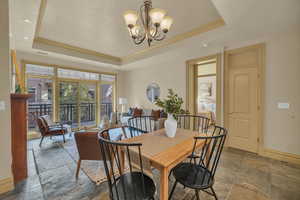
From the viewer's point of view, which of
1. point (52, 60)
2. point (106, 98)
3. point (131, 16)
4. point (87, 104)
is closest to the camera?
point (131, 16)

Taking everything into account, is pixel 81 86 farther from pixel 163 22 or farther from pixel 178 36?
pixel 163 22

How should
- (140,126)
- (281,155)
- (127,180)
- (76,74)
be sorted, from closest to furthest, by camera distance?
1. (127,180)
2. (281,155)
3. (140,126)
4. (76,74)

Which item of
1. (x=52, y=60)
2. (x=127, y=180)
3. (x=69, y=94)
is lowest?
(x=127, y=180)

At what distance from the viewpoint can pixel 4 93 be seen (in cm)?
179

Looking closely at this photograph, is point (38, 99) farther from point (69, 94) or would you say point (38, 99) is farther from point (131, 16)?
point (131, 16)

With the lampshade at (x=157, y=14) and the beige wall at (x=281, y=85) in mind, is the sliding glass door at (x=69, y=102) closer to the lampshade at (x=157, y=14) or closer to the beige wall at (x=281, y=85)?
the beige wall at (x=281, y=85)

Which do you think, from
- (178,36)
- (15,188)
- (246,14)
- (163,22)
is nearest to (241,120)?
(246,14)

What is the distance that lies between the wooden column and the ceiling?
1524 mm

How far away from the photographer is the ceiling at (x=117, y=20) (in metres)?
2.08

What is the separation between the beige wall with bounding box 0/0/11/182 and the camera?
1.78 metres

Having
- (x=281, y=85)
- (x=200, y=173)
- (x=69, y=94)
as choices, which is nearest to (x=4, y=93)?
(x=200, y=173)

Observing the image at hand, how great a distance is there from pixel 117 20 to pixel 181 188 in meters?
3.26

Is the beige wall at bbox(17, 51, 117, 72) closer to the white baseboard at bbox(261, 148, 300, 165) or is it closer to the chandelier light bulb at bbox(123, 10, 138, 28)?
the chandelier light bulb at bbox(123, 10, 138, 28)

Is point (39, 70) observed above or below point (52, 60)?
below
